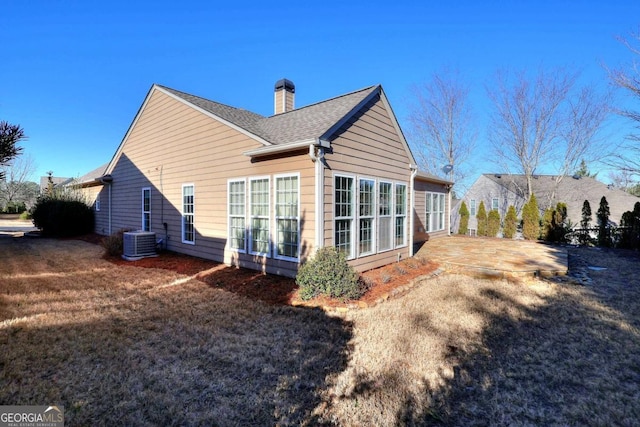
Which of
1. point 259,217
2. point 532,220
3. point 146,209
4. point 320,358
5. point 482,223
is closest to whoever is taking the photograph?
point 320,358

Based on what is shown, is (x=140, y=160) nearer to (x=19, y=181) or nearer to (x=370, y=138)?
(x=370, y=138)

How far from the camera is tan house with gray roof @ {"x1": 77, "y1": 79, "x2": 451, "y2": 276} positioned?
6.34 m

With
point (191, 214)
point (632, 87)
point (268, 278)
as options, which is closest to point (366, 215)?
point (268, 278)

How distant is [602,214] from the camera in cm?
1352

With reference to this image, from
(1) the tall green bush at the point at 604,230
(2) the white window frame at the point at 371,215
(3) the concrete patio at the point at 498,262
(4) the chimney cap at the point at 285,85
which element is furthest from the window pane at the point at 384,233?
(1) the tall green bush at the point at 604,230

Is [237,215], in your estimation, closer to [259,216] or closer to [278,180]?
[259,216]

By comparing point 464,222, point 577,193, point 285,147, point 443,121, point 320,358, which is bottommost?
point 320,358

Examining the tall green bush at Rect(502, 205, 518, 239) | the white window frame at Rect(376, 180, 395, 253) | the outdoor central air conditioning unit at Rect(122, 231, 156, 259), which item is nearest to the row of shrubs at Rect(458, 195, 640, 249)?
the tall green bush at Rect(502, 205, 518, 239)

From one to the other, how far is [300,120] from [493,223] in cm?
1410

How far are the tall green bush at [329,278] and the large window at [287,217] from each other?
39.9 inches

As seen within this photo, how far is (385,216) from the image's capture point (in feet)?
26.7

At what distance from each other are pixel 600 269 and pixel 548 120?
13.4 metres

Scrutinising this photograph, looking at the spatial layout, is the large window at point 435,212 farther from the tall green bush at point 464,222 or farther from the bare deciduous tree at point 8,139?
the bare deciduous tree at point 8,139

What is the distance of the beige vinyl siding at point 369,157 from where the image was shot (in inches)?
249
